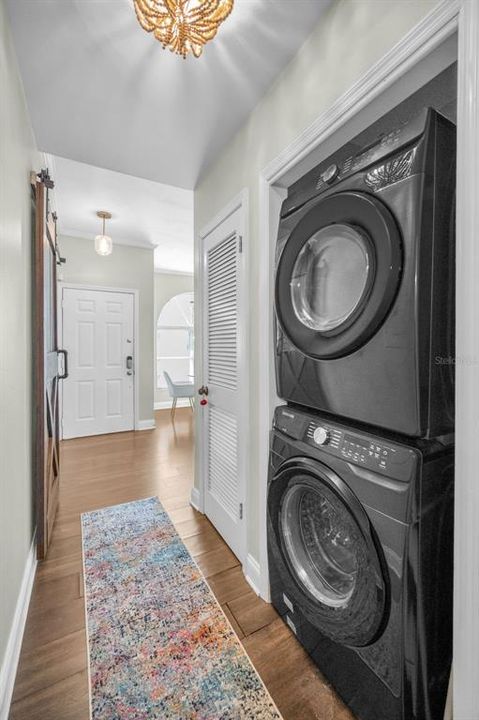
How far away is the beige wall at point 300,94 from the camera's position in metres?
0.96

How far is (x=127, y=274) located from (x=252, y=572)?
13.5ft

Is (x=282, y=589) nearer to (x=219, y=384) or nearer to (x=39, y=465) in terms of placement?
(x=219, y=384)

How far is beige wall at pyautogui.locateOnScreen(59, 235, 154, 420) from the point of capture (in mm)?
4270

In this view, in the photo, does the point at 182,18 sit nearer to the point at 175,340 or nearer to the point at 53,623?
the point at 53,623

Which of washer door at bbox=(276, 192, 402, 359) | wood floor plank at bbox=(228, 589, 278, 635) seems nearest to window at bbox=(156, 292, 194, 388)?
wood floor plank at bbox=(228, 589, 278, 635)

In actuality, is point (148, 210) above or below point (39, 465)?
above

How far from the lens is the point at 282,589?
1.36 metres

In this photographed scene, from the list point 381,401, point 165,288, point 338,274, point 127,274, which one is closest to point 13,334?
point 338,274

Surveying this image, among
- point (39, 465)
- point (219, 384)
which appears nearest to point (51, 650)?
point (39, 465)

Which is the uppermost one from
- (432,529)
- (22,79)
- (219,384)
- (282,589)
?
(22,79)

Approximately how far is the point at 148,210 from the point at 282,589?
140 inches

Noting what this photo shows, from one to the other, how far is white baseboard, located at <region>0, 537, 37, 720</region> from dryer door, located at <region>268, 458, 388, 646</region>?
1008 millimetres

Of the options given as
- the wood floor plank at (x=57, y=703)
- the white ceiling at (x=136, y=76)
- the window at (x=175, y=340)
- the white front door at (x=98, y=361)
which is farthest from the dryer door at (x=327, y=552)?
the window at (x=175, y=340)

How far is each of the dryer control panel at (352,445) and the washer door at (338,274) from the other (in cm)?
24
